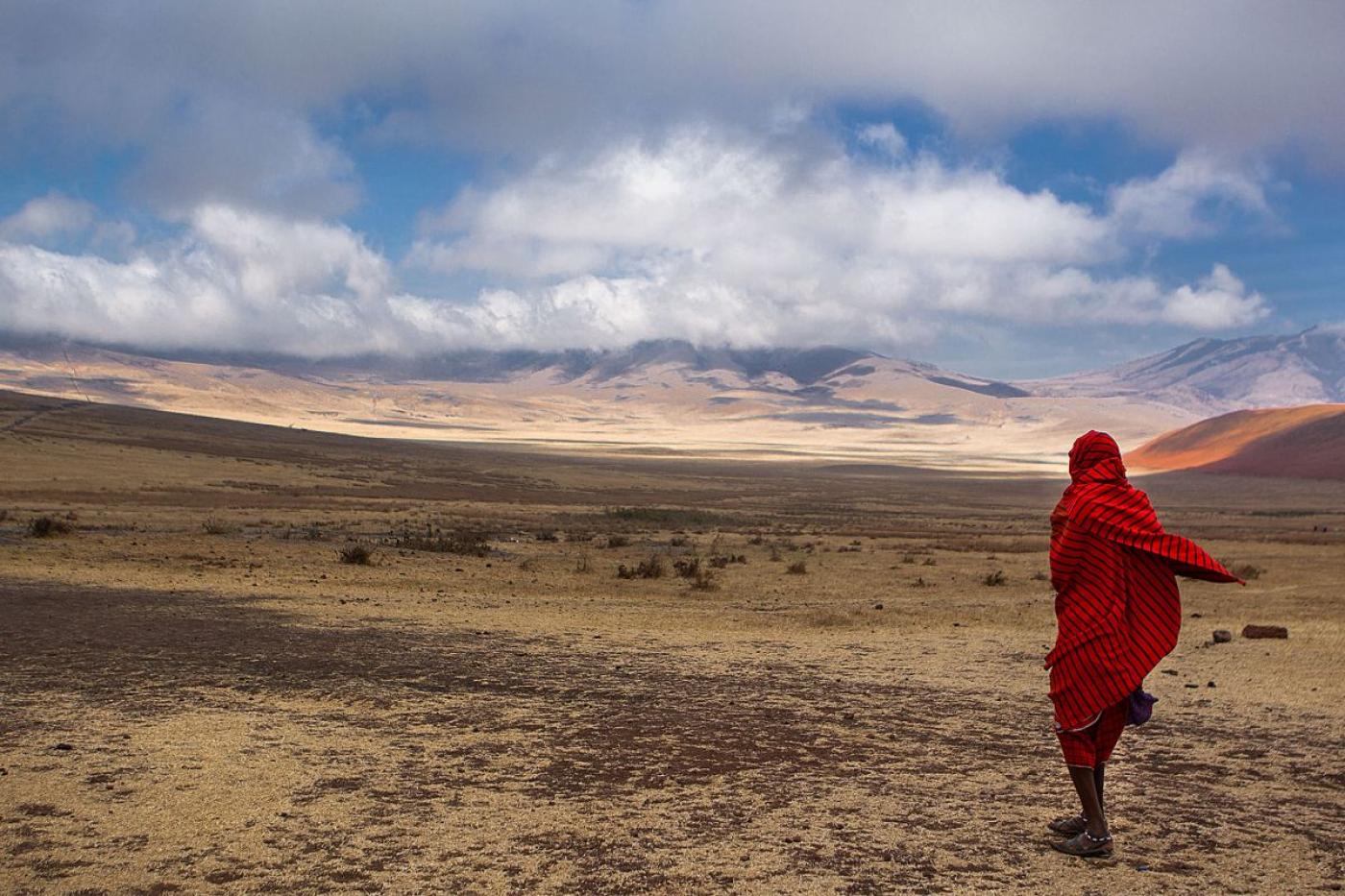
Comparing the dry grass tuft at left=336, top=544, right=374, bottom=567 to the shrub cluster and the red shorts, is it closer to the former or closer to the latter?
the shrub cluster

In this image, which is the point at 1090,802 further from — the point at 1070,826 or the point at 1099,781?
the point at 1070,826

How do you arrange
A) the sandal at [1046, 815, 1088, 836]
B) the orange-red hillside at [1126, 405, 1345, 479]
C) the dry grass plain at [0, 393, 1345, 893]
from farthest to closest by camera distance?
1. the orange-red hillside at [1126, 405, 1345, 479]
2. the sandal at [1046, 815, 1088, 836]
3. the dry grass plain at [0, 393, 1345, 893]

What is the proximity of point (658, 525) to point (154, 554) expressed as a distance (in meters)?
20.7

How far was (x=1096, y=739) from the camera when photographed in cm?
627

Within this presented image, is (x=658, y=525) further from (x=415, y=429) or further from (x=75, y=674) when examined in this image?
(x=415, y=429)

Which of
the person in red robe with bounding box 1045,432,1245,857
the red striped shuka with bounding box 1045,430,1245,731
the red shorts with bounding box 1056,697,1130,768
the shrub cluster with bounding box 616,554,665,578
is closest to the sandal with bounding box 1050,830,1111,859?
the person in red robe with bounding box 1045,432,1245,857

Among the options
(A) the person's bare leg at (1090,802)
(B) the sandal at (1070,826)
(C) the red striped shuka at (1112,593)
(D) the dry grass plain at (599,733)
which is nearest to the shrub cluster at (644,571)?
(D) the dry grass plain at (599,733)

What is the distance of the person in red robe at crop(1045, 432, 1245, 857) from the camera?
20.1ft

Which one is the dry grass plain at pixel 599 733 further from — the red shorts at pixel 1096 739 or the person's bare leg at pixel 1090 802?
the red shorts at pixel 1096 739

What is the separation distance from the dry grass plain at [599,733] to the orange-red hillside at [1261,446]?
8574 centimetres

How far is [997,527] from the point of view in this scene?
46688mm

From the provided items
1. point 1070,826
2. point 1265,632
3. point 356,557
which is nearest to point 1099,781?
point 1070,826

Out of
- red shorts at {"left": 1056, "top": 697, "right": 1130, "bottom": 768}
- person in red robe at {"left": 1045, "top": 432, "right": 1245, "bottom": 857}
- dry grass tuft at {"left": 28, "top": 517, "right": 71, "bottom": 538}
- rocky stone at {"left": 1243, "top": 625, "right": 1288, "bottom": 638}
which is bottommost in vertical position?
dry grass tuft at {"left": 28, "top": 517, "right": 71, "bottom": 538}

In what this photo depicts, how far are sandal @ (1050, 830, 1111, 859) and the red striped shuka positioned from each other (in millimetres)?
613
